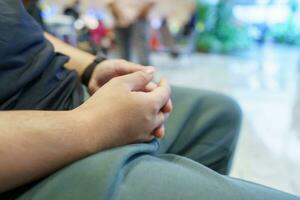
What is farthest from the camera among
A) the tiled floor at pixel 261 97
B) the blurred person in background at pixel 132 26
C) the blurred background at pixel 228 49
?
the blurred person in background at pixel 132 26

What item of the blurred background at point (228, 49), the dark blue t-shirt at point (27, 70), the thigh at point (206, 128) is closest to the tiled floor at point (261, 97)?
the blurred background at point (228, 49)

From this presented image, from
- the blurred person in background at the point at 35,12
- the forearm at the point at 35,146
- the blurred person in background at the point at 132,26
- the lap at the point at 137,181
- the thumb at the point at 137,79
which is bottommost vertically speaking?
the blurred person in background at the point at 132,26

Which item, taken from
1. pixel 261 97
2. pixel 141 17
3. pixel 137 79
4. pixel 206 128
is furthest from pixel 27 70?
pixel 141 17

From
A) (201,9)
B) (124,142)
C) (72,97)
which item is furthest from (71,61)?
(201,9)

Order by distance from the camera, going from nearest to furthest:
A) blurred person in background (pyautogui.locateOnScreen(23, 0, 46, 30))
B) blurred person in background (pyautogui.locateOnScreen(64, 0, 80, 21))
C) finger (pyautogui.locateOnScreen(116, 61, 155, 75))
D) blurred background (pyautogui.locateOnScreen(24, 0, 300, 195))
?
finger (pyautogui.locateOnScreen(116, 61, 155, 75)) < blurred person in background (pyautogui.locateOnScreen(23, 0, 46, 30)) < blurred background (pyautogui.locateOnScreen(24, 0, 300, 195)) < blurred person in background (pyautogui.locateOnScreen(64, 0, 80, 21))

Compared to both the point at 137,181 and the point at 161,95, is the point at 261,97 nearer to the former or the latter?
the point at 161,95

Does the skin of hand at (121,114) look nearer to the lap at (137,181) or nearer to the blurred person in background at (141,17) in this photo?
the lap at (137,181)

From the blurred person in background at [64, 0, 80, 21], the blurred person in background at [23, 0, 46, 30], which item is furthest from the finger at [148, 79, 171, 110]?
the blurred person in background at [64, 0, 80, 21]

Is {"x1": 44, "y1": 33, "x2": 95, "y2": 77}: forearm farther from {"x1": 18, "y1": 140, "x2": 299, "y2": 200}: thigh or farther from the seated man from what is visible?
{"x1": 18, "y1": 140, "x2": 299, "y2": 200}: thigh

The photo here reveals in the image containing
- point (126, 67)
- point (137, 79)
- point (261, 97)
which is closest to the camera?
point (137, 79)

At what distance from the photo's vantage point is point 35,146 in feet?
1.18

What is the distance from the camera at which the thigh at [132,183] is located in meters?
0.33

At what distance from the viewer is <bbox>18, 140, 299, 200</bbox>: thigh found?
33 centimetres

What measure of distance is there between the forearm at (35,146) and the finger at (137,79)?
0.33 ft
